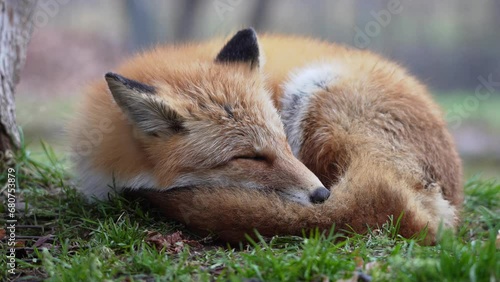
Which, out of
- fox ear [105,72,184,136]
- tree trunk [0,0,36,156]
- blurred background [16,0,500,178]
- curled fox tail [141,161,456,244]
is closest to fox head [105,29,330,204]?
fox ear [105,72,184,136]

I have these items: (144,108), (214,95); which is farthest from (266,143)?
(144,108)

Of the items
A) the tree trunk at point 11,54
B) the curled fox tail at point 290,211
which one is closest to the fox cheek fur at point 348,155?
the curled fox tail at point 290,211

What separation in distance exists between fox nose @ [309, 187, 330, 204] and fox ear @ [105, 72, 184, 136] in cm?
89

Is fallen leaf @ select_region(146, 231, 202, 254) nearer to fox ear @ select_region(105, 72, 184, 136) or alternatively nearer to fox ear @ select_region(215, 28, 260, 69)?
fox ear @ select_region(105, 72, 184, 136)

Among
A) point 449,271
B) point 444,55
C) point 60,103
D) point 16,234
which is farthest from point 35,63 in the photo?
point 449,271

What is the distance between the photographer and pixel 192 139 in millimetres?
3223

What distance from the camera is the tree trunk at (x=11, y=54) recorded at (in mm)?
4250

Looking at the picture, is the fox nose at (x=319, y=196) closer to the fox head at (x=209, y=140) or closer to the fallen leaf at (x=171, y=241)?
the fox head at (x=209, y=140)

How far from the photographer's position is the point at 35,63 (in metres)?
12.6

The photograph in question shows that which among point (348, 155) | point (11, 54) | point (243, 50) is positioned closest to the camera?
point (348, 155)

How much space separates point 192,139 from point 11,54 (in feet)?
6.92

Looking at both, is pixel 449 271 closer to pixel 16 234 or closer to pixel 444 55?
pixel 16 234

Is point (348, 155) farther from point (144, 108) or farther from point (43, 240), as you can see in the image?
point (43, 240)

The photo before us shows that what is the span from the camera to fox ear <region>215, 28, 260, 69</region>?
377 centimetres
